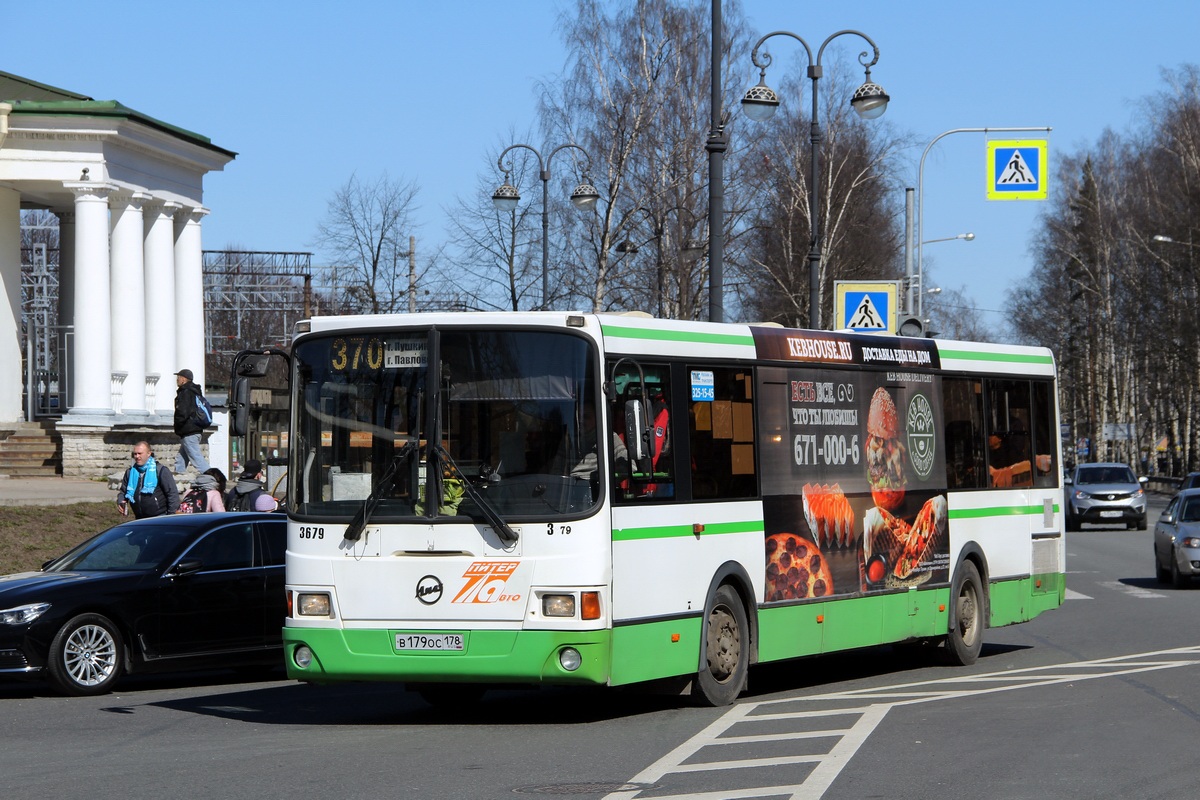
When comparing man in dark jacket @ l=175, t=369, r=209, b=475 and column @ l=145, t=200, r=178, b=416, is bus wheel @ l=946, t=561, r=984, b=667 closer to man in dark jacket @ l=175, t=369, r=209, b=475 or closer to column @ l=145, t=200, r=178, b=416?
man in dark jacket @ l=175, t=369, r=209, b=475

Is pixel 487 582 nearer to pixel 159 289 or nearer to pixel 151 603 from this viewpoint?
pixel 151 603

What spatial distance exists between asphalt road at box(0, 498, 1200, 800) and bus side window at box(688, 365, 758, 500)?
156cm

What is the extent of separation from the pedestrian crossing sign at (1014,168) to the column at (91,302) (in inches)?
659

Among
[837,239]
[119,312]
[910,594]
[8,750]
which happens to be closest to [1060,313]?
[837,239]

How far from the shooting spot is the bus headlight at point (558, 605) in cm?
1125

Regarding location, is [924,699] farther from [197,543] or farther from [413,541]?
[197,543]

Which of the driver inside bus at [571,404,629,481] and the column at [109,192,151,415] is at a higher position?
the column at [109,192,151,415]

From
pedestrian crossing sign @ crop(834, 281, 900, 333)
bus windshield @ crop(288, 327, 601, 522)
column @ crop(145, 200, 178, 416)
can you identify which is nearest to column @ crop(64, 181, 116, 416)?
column @ crop(145, 200, 178, 416)

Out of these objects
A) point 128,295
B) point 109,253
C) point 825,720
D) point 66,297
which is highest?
point 109,253

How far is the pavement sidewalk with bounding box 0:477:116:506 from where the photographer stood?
2859 cm

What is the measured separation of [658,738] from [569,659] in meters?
0.75

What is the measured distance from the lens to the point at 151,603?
14.6 metres

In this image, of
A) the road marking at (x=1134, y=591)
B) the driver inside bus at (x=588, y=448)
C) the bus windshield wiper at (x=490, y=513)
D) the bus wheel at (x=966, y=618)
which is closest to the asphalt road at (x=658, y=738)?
the bus wheel at (x=966, y=618)

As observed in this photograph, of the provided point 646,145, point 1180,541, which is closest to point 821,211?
point 646,145
